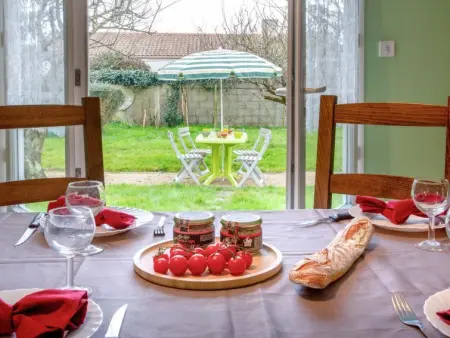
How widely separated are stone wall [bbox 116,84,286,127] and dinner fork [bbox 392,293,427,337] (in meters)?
6.69

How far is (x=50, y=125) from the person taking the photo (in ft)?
5.33

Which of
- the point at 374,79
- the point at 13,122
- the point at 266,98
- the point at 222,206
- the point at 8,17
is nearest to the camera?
the point at 13,122

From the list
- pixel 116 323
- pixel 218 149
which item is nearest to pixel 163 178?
pixel 218 149

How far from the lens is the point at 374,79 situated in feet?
10.8

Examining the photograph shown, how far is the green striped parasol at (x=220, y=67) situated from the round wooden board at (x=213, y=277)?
523cm

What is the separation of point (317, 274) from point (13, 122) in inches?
40.9

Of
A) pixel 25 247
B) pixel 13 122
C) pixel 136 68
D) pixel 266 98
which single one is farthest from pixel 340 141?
pixel 136 68

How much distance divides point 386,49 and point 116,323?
2.82 metres

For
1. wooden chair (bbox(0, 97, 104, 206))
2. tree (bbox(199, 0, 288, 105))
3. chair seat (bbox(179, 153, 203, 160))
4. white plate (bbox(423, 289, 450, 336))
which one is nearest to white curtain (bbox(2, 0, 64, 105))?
wooden chair (bbox(0, 97, 104, 206))

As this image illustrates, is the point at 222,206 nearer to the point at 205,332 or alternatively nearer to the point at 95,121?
the point at 95,121

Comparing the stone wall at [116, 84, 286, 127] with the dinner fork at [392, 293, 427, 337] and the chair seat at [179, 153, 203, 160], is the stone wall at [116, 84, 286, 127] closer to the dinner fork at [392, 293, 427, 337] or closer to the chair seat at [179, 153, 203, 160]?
the chair seat at [179, 153, 203, 160]

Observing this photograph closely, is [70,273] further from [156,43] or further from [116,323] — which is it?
[156,43]

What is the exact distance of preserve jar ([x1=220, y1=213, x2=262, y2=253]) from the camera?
101cm

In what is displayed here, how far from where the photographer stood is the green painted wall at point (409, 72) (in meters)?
3.16
